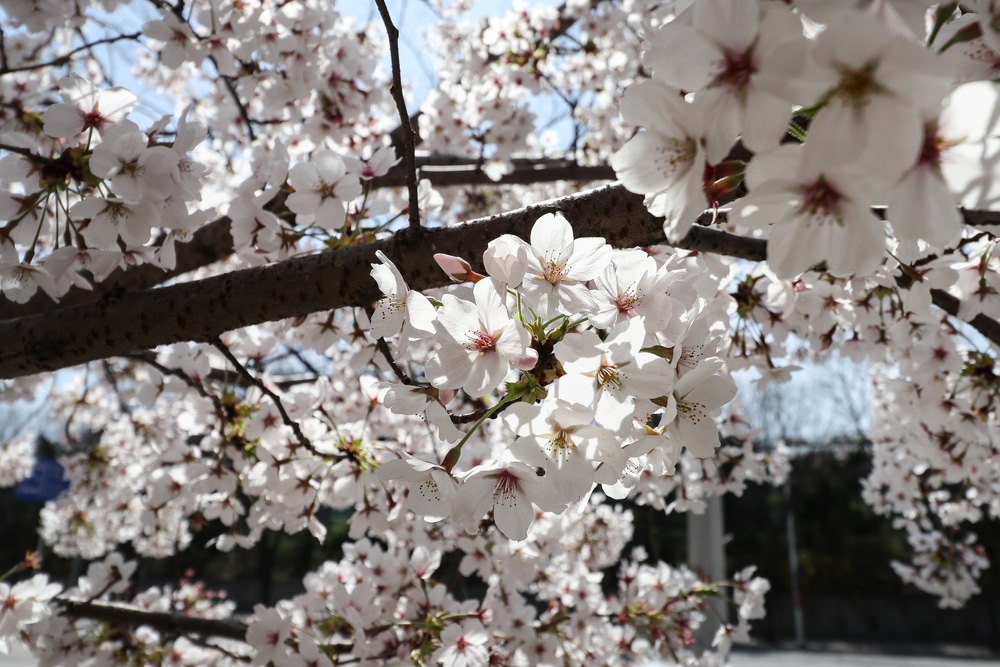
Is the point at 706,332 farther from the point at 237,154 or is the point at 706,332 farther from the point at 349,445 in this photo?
the point at 237,154

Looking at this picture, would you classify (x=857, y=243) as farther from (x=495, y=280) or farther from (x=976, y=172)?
(x=495, y=280)

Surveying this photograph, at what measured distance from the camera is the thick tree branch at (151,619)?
2357mm

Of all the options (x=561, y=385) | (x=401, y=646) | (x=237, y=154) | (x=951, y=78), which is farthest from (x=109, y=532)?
(x=951, y=78)

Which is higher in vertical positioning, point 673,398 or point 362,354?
point 362,354

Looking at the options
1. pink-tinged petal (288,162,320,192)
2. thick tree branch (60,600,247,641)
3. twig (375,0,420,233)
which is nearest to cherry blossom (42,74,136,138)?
pink-tinged petal (288,162,320,192)

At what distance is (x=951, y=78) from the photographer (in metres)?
0.50

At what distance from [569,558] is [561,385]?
149 inches

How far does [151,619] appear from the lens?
2361 mm

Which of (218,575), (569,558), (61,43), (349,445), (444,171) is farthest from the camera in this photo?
(218,575)

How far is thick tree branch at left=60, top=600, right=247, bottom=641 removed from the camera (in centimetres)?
236

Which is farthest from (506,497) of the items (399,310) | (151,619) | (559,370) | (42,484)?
(42,484)

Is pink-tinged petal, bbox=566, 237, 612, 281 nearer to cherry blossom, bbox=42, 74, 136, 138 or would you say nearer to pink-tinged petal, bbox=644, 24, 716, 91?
pink-tinged petal, bbox=644, 24, 716, 91

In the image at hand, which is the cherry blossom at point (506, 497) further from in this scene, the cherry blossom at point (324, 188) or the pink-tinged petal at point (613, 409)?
the cherry blossom at point (324, 188)

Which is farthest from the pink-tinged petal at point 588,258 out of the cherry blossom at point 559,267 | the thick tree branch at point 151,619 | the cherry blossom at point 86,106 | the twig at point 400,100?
the thick tree branch at point 151,619
